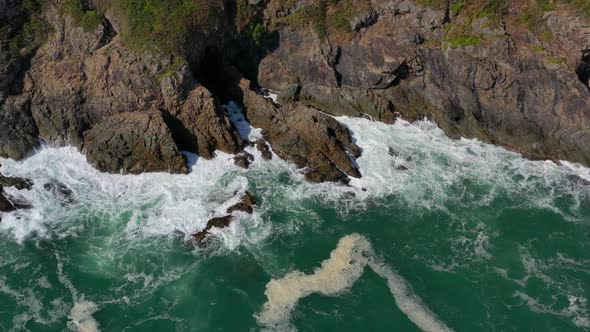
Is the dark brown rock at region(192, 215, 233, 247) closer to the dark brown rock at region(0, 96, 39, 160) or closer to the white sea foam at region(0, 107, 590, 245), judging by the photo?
the white sea foam at region(0, 107, 590, 245)

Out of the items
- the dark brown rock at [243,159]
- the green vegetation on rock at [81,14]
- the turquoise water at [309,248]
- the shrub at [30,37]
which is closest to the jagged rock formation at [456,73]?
the turquoise water at [309,248]

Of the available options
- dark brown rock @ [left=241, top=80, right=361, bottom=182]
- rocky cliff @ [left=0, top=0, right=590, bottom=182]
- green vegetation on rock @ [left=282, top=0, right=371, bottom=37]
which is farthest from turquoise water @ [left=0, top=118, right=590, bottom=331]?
green vegetation on rock @ [left=282, top=0, right=371, bottom=37]

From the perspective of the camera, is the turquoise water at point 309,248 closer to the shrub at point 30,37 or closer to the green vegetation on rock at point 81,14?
the shrub at point 30,37

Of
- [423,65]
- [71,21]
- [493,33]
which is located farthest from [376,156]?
[71,21]

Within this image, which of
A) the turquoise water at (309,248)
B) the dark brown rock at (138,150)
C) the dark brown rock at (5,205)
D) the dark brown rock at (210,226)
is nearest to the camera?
the turquoise water at (309,248)

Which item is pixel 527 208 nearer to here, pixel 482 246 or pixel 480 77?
pixel 482 246

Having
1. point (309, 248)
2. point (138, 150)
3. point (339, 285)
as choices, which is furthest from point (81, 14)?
point (339, 285)

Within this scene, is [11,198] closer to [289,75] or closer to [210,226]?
[210,226]
